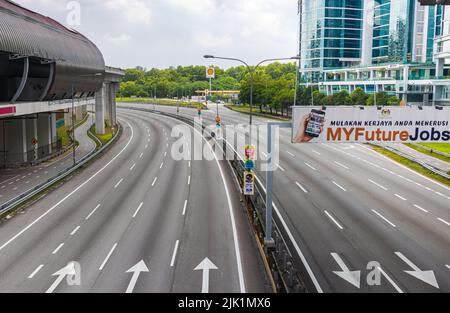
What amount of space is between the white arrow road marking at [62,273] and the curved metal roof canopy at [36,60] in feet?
87.1

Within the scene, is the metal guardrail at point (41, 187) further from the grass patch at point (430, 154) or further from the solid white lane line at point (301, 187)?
the grass patch at point (430, 154)

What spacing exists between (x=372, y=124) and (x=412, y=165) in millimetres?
27324

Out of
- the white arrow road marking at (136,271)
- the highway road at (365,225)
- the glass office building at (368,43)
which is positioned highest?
the glass office building at (368,43)

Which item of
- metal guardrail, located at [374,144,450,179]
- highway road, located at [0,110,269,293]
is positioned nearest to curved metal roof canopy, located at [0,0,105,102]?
highway road, located at [0,110,269,293]

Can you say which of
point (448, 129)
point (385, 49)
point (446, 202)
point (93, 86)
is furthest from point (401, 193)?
point (385, 49)

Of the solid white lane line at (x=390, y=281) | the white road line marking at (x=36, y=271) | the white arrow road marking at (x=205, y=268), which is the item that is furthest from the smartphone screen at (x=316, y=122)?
the white road line marking at (x=36, y=271)

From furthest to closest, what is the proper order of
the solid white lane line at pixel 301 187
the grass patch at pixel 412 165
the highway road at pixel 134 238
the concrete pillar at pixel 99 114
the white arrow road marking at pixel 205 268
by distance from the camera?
the concrete pillar at pixel 99 114 < the grass patch at pixel 412 165 < the solid white lane line at pixel 301 187 < the highway road at pixel 134 238 < the white arrow road marking at pixel 205 268

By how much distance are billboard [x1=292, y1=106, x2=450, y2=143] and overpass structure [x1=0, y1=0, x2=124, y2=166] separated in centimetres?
2525

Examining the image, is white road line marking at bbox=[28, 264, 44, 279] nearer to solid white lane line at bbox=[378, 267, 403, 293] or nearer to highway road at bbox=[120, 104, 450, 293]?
highway road at bbox=[120, 104, 450, 293]

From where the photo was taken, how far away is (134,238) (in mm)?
28609

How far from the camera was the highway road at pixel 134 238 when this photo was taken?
885 inches
